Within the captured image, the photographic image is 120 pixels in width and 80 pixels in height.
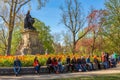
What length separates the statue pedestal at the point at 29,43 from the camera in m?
33.3

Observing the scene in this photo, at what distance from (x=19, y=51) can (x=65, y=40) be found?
53.9m

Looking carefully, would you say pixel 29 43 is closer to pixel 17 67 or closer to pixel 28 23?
pixel 28 23

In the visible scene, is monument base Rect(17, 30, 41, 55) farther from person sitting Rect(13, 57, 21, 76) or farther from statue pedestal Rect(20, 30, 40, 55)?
person sitting Rect(13, 57, 21, 76)

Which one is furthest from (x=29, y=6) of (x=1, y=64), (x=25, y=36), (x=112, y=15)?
(x=1, y=64)

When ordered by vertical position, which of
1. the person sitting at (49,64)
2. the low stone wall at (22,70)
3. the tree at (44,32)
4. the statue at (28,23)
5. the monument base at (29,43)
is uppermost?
the tree at (44,32)

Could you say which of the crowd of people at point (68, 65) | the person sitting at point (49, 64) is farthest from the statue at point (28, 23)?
the person sitting at point (49, 64)

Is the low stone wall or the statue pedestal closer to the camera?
the low stone wall

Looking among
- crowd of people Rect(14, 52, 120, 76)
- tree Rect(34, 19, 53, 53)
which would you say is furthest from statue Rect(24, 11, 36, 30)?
tree Rect(34, 19, 53, 53)

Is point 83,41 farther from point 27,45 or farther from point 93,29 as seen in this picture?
point 27,45

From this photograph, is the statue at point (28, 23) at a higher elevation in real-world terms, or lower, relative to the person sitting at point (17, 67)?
higher

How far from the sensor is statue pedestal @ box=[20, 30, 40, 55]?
3334 centimetres

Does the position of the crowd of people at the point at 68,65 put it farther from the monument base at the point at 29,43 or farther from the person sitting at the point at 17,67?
the monument base at the point at 29,43

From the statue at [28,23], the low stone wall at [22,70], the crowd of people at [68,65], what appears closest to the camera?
the low stone wall at [22,70]

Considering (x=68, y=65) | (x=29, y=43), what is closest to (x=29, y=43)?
(x=29, y=43)
